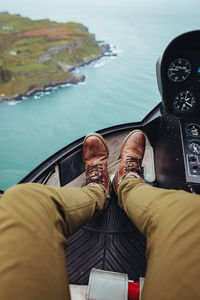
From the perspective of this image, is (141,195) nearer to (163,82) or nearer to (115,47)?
(163,82)

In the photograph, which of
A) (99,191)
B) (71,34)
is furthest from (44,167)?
(71,34)

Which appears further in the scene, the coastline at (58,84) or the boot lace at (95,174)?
the coastline at (58,84)

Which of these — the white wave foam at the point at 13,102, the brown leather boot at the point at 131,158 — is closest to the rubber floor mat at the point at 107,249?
the brown leather boot at the point at 131,158

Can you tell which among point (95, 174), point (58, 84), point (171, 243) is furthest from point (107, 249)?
point (58, 84)

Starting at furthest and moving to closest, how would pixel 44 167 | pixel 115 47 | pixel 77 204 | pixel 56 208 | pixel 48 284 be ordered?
pixel 115 47
pixel 44 167
pixel 77 204
pixel 56 208
pixel 48 284

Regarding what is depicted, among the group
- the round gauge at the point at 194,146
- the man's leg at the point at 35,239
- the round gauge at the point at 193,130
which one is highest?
the round gauge at the point at 193,130

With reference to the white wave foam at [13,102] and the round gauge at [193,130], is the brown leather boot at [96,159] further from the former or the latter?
the white wave foam at [13,102]

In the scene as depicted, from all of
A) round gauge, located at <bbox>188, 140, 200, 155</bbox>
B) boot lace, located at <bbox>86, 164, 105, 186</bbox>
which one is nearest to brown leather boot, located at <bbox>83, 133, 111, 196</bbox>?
boot lace, located at <bbox>86, 164, 105, 186</bbox>
